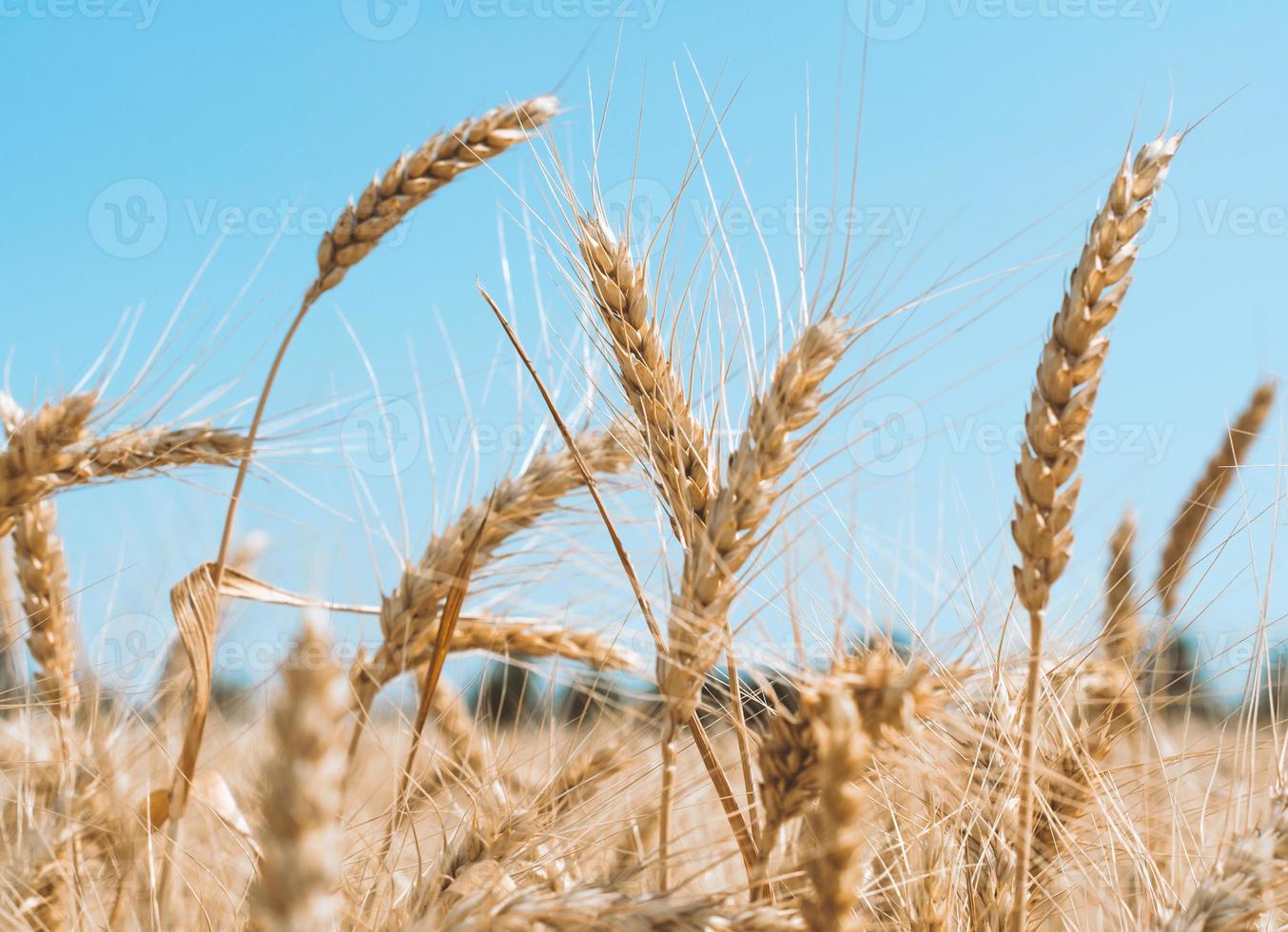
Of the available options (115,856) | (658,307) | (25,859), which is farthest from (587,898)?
(115,856)

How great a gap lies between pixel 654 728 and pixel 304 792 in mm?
821

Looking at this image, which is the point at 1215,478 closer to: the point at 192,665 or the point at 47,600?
the point at 192,665

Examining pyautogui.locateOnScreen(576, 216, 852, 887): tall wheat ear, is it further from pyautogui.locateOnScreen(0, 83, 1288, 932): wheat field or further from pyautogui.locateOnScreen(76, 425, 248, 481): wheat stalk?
pyautogui.locateOnScreen(76, 425, 248, 481): wheat stalk

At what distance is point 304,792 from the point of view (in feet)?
2.30

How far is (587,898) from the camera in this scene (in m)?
1.08

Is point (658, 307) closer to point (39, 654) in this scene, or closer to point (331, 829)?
point (331, 829)

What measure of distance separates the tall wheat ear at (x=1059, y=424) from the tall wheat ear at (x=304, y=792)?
29.7 inches

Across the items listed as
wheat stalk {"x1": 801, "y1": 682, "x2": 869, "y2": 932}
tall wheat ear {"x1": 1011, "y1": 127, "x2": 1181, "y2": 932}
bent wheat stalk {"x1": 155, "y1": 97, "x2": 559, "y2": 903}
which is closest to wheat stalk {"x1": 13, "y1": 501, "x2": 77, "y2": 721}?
bent wheat stalk {"x1": 155, "y1": 97, "x2": 559, "y2": 903}

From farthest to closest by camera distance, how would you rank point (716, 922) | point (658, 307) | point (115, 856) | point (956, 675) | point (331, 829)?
point (115, 856) → point (658, 307) → point (956, 675) → point (716, 922) → point (331, 829)

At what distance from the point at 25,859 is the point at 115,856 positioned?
0.25 metres

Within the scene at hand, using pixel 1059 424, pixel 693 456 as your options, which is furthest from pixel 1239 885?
pixel 693 456

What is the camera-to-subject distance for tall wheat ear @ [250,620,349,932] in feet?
2.25

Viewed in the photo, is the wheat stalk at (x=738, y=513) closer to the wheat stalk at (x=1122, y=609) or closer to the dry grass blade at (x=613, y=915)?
the dry grass blade at (x=613, y=915)

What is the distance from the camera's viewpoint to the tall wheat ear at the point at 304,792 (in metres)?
0.69
